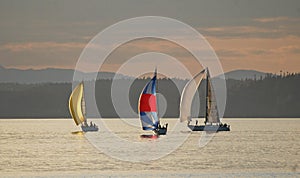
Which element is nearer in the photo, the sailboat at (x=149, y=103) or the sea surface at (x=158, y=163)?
the sea surface at (x=158, y=163)

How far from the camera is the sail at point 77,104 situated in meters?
112

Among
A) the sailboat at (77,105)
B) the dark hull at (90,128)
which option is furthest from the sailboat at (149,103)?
the dark hull at (90,128)

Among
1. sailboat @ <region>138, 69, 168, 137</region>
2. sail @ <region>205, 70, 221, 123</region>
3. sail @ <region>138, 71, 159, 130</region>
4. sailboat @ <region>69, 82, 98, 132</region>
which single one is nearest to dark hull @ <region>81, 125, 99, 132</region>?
sailboat @ <region>69, 82, 98, 132</region>

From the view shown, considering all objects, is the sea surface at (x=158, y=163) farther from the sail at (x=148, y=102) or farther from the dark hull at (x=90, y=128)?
the dark hull at (x=90, y=128)

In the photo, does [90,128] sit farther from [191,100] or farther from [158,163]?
[158,163]

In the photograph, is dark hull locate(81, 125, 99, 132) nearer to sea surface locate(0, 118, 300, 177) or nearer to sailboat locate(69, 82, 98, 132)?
sailboat locate(69, 82, 98, 132)

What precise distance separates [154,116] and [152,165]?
36.7 meters

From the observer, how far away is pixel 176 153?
3002 inches

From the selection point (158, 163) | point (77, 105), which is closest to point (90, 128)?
point (77, 105)

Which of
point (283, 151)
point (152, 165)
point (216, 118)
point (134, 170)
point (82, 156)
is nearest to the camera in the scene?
point (134, 170)

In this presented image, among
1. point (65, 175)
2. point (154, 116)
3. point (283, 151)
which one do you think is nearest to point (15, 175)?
point (65, 175)

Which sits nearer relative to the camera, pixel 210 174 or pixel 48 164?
pixel 210 174

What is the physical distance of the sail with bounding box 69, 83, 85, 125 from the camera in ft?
366

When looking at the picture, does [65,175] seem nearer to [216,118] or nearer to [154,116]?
[154,116]
